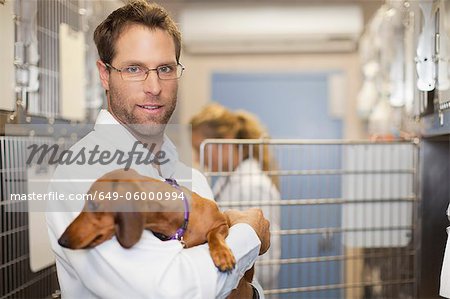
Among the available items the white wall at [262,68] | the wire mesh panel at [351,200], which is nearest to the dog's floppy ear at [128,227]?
the wire mesh panel at [351,200]

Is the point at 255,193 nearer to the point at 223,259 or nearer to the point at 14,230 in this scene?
the point at 14,230

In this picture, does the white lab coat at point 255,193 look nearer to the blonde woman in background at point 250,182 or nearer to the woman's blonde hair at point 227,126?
the blonde woman in background at point 250,182

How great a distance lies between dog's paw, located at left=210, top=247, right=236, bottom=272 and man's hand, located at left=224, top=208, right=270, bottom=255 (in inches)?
5.0

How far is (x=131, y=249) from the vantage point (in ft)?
3.21

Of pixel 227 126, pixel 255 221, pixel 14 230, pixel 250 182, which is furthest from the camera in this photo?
pixel 227 126

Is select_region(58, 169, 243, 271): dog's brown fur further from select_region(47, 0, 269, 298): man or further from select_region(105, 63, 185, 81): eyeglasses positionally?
select_region(105, 63, 185, 81): eyeglasses

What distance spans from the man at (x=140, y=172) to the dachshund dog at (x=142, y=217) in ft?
0.08

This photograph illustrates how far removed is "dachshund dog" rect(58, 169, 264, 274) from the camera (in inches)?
36.8

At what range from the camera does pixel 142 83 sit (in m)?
1.10

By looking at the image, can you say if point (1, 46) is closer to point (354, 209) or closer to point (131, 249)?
point (131, 249)

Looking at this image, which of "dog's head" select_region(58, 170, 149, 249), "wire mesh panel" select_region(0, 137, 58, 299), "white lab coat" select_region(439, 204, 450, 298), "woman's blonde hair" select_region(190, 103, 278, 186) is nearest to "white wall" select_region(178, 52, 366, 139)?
"woman's blonde hair" select_region(190, 103, 278, 186)

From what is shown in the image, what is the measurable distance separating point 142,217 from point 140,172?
13cm

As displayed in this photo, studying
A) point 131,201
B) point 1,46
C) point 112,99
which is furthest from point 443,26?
point 1,46

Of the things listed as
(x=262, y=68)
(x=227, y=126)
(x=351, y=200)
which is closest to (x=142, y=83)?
(x=351, y=200)
